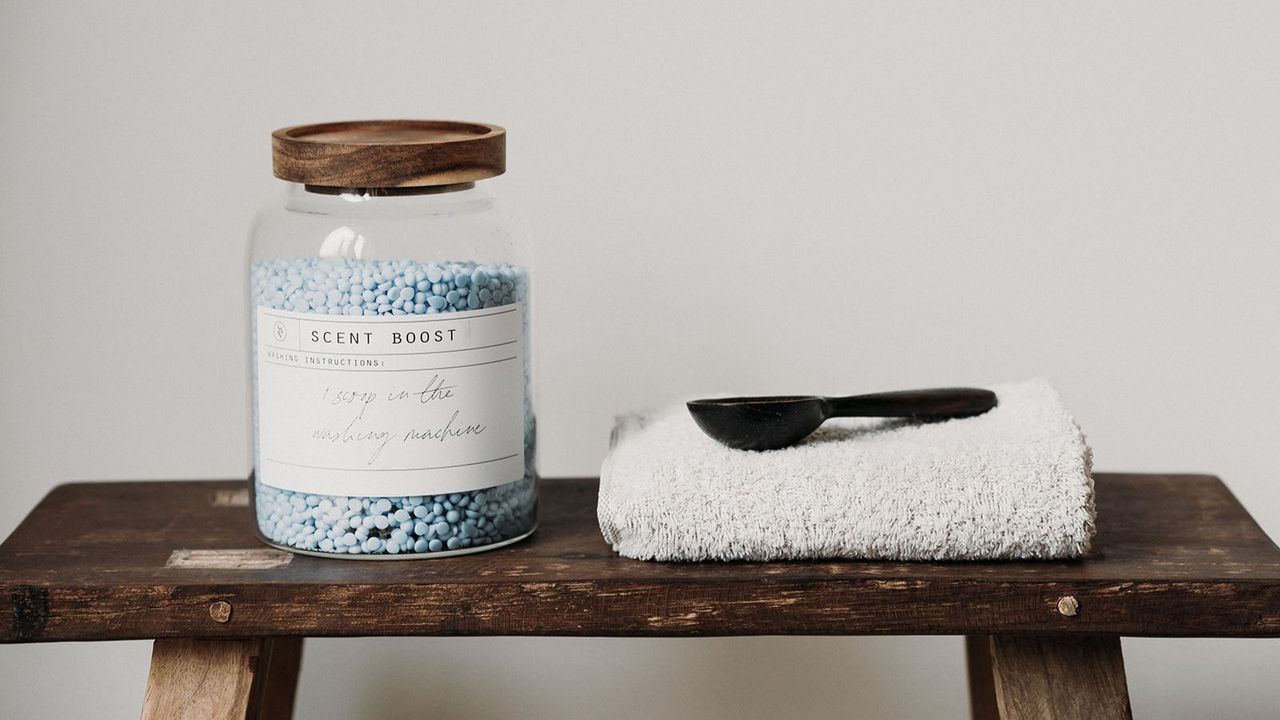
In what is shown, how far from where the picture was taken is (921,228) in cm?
104

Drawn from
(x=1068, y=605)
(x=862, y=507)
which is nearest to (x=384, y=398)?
(x=862, y=507)

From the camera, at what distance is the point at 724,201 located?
103 cm

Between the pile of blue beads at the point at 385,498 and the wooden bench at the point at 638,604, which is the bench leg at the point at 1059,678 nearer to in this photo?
the wooden bench at the point at 638,604

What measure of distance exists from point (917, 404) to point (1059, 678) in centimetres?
18

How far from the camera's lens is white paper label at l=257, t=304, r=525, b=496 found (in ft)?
2.17

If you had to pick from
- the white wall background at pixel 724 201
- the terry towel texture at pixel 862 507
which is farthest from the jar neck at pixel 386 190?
the white wall background at pixel 724 201

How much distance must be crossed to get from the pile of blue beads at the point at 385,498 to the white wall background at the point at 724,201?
36 cm

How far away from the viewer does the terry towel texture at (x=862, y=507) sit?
2.16 ft

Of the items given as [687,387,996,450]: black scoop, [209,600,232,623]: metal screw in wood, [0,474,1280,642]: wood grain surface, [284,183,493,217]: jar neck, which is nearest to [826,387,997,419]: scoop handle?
[687,387,996,450]: black scoop

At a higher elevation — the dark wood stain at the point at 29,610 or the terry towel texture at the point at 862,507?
the terry towel texture at the point at 862,507

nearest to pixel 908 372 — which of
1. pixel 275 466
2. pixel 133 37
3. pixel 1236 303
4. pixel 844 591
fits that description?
pixel 1236 303

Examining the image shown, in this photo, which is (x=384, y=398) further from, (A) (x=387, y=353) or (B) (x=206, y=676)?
(B) (x=206, y=676)

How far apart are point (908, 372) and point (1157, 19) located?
331mm

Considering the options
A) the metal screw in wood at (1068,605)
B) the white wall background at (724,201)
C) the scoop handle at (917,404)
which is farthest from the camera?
the white wall background at (724,201)
